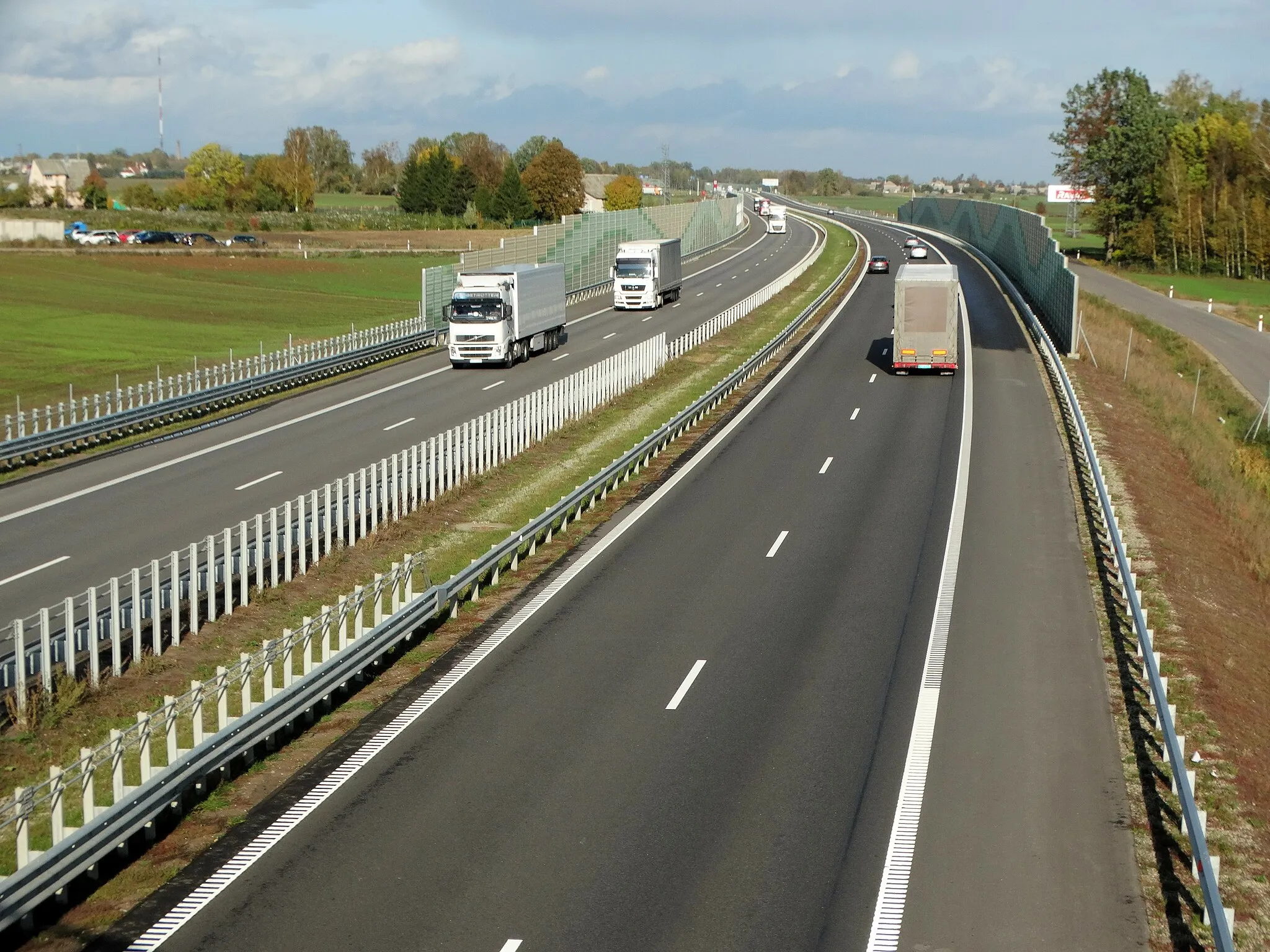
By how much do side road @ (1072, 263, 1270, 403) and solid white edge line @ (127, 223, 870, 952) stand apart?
125 ft

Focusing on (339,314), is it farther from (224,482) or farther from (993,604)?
(993,604)

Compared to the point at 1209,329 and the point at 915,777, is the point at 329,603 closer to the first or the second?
the point at 915,777

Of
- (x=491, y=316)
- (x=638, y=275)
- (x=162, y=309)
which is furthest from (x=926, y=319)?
(x=162, y=309)

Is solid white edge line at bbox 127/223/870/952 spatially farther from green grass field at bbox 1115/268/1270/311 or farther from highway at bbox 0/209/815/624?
green grass field at bbox 1115/268/1270/311

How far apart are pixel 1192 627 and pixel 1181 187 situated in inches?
3975

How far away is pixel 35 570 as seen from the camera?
23.0 metres

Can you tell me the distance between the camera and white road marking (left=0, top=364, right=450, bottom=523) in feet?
93.1

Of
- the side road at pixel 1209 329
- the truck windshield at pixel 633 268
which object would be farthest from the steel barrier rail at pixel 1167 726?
the truck windshield at pixel 633 268

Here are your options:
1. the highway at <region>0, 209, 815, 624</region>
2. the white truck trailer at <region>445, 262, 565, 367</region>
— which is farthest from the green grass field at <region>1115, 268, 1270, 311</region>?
the white truck trailer at <region>445, 262, 565, 367</region>

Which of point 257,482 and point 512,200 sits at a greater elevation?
point 512,200

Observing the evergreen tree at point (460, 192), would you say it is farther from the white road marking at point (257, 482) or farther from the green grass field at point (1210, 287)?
the white road marking at point (257, 482)

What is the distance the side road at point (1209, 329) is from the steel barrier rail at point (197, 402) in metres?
34.1

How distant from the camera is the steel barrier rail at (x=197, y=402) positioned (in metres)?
33.2

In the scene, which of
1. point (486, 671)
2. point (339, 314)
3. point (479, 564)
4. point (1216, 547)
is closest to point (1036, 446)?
point (1216, 547)
